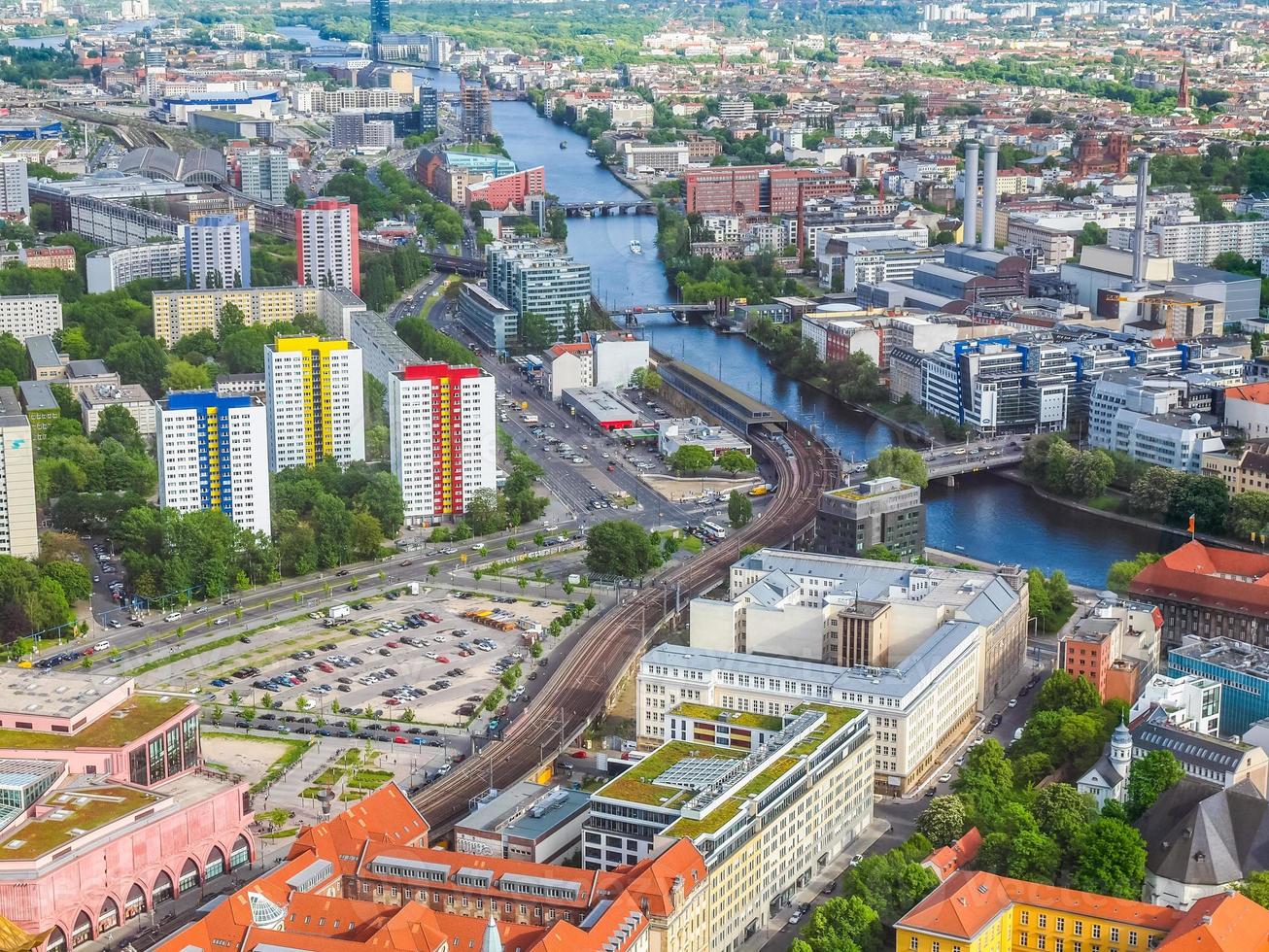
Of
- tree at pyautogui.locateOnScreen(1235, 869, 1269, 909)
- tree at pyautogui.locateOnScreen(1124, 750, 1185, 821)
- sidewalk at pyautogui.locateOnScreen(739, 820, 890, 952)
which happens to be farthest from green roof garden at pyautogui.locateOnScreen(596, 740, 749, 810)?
tree at pyautogui.locateOnScreen(1235, 869, 1269, 909)

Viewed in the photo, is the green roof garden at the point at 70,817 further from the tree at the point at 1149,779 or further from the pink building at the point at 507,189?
the pink building at the point at 507,189

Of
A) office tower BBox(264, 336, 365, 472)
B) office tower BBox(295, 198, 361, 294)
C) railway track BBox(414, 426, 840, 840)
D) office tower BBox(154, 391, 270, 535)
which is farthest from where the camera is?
office tower BBox(295, 198, 361, 294)

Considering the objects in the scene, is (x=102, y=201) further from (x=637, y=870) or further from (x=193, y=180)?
(x=637, y=870)

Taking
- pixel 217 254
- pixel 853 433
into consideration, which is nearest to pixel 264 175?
pixel 217 254

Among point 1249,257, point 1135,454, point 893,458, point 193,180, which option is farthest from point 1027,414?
point 193,180

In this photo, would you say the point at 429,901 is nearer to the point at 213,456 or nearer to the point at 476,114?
the point at 213,456

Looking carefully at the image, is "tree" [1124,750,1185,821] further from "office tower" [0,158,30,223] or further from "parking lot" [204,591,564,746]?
"office tower" [0,158,30,223]

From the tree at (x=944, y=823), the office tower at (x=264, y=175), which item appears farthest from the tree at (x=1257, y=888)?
the office tower at (x=264, y=175)
